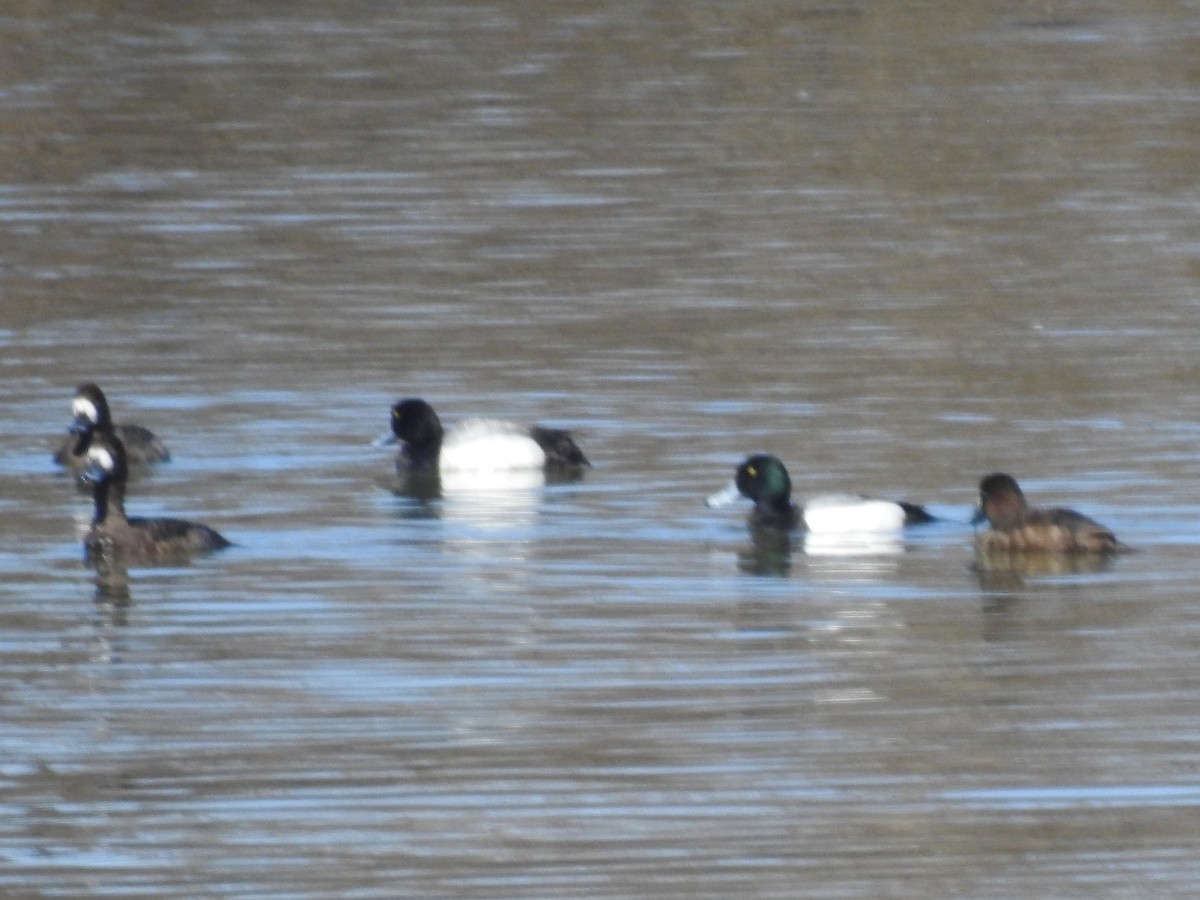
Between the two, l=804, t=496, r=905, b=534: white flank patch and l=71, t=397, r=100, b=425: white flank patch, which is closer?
l=804, t=496, r=905, b=534: white flank patch

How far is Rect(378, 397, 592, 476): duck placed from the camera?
47.4ft

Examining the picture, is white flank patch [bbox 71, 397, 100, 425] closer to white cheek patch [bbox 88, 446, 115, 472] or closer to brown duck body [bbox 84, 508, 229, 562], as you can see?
white cheek patch [bbox 88, 446, 115, 472]

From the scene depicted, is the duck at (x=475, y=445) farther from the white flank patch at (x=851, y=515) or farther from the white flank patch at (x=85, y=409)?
the white flank patch at (x=851, y=515)

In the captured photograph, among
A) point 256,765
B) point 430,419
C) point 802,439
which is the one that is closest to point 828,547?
point 802,439

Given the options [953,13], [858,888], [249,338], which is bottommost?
[858,888]

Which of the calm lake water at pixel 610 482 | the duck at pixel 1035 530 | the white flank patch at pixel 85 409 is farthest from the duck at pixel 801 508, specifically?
the white flank patch at pixel 85 409

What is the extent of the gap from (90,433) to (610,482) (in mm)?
2659

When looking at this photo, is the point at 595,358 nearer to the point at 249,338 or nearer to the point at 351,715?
the point at 249,338

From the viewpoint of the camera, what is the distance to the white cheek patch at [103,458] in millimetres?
13195

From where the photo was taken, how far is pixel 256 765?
30.5 ft

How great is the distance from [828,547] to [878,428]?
2.27 meters

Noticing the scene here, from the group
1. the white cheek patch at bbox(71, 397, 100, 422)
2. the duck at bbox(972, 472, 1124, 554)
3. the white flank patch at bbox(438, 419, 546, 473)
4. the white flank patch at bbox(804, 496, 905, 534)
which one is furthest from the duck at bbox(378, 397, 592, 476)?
the duck at bbox(972, 472, 1124, 554)

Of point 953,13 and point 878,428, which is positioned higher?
point 953,13

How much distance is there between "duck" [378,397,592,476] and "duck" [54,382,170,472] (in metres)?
1.28
